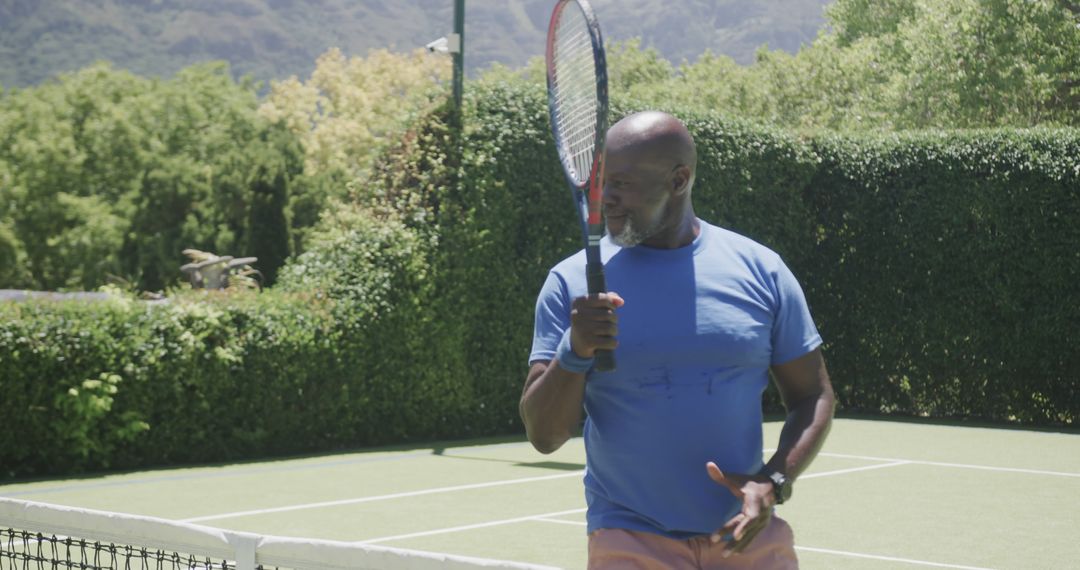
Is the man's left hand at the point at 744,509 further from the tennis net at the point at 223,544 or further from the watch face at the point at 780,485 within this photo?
the tennis net at the point at 223,544

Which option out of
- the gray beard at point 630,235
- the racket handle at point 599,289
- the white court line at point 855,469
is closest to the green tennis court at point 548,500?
the white court line at point 855,469

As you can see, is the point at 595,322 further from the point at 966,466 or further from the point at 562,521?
the point at 966,466

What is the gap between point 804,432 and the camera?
332 cm

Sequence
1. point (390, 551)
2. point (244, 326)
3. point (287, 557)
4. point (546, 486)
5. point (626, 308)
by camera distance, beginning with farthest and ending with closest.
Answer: point (244, 326)
point (546, 486)
point (287, 557)
point (390, 551)
point (626, 308)

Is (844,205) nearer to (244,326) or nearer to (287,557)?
(244,326)

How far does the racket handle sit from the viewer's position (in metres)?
3.04

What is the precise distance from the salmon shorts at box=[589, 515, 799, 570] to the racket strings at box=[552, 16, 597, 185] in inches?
37.5

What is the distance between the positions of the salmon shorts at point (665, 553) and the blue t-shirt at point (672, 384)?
1.1 inches

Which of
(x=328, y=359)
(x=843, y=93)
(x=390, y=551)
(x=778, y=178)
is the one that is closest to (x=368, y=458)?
(x=328, y=359)

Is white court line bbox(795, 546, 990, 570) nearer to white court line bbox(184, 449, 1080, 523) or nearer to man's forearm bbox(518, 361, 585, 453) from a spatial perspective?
white court line bbox(184, 449, 1080, 523)

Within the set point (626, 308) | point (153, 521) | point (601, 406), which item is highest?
point (626, 308)

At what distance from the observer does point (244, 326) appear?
1313 cm

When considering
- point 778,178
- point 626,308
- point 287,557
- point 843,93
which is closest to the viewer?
point 626,308

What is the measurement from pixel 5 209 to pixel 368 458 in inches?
1478
